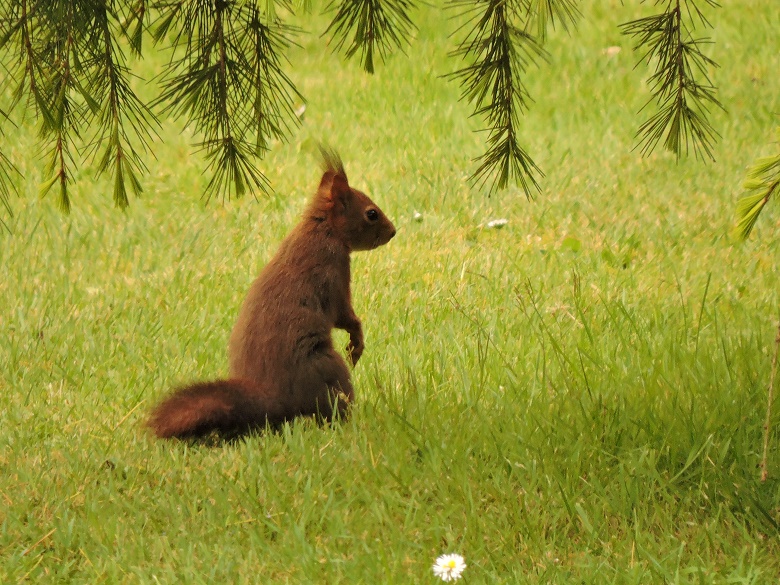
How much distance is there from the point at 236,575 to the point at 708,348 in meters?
2.06

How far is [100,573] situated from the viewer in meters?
3.04

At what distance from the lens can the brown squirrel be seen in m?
3.66

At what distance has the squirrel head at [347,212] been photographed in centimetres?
405

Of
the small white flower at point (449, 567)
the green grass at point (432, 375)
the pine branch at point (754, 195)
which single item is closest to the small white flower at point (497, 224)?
the green grass at point (432, 375)

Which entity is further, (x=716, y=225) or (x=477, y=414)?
(x=716, y=225)

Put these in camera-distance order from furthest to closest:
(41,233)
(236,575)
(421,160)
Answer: (421,160)
(41,233)
(236,575)

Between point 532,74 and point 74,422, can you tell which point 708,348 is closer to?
point 74,422

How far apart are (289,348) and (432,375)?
0.68 m

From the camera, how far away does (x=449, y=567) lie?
9.82 feet

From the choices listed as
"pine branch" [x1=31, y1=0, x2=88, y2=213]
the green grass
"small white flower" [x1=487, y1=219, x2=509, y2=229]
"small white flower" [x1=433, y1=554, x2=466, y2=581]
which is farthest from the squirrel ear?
"small white flower" [x1=487, y1=219, x2=509, y2=229]

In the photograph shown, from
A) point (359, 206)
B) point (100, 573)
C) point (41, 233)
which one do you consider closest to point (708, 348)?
point (359, 206)

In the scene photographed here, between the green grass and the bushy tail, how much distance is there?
8cm

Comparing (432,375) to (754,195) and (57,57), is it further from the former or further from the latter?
(57,57)

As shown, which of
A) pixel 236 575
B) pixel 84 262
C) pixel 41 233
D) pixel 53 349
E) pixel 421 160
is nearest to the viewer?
pixel 236 575
